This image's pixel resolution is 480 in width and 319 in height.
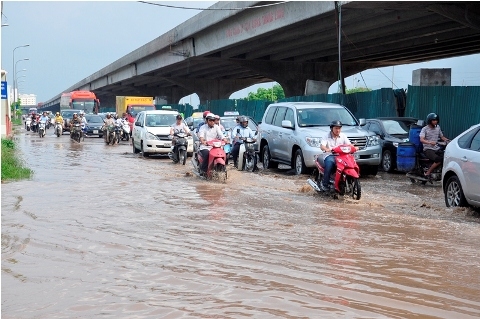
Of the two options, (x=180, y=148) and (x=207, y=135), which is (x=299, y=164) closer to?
(x=207, y=135)

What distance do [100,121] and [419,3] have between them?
25.1 metres

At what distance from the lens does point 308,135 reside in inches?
682

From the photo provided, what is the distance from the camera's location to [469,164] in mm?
10516

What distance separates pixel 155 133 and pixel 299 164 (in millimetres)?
8578

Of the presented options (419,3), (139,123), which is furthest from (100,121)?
(419,3)

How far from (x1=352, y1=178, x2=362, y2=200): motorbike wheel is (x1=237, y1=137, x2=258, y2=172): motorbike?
6593 mm

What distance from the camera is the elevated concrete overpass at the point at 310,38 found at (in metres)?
28.5

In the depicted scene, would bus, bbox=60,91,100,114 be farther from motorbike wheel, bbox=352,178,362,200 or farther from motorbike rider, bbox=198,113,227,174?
motorbike wheel, bbox=352,178,362,200

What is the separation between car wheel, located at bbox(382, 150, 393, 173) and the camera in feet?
63.0

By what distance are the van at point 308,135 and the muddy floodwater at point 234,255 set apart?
3278 millimetres

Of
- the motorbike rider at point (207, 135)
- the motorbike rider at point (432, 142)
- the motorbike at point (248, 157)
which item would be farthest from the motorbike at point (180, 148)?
the motorbike rider at point (432, 142)

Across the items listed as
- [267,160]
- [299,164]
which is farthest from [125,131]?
[299,164]

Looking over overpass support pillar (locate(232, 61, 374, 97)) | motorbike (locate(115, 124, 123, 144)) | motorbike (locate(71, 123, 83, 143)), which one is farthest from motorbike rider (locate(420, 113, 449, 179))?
overpass support pillar (locate(232, 61, 374, 97))

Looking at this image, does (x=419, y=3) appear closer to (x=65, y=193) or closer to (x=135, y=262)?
(x=65, y=193)
